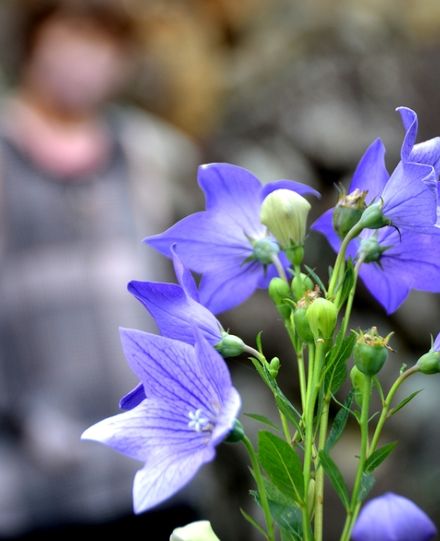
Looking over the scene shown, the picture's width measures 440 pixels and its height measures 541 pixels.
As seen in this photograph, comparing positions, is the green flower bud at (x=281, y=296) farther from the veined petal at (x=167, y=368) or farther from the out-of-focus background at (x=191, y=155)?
the out-of-focus background at (x=191, y=155)

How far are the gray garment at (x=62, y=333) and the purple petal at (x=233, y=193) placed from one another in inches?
51.9

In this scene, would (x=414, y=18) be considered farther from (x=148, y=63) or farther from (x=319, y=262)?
(x=319, y=262)

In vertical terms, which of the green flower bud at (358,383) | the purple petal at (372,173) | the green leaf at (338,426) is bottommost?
the green leaf at (338,426)

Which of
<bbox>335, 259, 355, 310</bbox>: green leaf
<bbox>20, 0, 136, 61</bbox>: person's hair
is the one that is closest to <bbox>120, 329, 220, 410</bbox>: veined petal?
<bbox>335, 259, 355, 310</bbox>: green leaf

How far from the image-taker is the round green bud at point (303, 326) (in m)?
0.51

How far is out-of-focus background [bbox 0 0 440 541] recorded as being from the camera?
75.6 inches

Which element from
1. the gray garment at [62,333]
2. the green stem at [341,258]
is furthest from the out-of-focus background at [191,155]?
the green stem at [341,258]

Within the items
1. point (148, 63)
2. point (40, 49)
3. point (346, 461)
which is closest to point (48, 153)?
point (40, 49)

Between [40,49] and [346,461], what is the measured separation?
4.46ft

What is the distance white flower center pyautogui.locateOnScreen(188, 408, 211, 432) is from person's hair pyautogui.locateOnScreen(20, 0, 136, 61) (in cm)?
172

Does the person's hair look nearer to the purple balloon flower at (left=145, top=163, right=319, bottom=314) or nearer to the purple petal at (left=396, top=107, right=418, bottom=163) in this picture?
the purple balloon flower at (left=145, top=163, right=319, bottom=314)

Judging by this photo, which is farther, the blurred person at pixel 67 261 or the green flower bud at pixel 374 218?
the blurred person at pixel 67 261

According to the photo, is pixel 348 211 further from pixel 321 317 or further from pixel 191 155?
pixel 191 155

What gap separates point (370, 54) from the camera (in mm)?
2975
